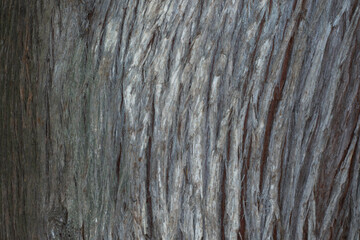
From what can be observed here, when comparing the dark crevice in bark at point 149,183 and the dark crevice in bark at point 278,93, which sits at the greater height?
the dark crevice in bark at point 278,93

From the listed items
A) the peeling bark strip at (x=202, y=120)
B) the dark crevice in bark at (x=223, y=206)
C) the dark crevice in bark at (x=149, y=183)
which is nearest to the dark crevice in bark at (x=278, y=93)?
the peeling bark strip at (x=202, y=120)

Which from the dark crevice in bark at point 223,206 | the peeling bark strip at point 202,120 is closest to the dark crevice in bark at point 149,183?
the peeling bark strip at point 202,120

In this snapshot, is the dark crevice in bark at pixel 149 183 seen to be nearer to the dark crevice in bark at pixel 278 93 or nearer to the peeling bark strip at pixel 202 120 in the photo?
the peeling bark strip at pixel 202 120

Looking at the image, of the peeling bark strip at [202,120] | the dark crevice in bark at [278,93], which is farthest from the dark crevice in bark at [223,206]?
the dark crevice in bark at [278,93]

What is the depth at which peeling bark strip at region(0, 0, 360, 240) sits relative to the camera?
1435 millimetres

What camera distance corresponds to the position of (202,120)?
1495mm

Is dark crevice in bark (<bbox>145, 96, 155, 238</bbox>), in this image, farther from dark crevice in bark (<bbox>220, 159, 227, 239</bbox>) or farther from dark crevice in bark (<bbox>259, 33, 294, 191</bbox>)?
dark crevice in bark (<bbox>259, 33, 294, 191</bbox>)

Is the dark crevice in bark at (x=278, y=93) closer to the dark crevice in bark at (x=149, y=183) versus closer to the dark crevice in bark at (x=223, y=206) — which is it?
the dark crevice in bark at (x=223, y=206)

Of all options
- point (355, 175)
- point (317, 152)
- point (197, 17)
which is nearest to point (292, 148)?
point (317, 152)

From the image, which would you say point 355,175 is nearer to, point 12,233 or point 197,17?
point 197,17

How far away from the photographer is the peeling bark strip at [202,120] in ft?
4.71

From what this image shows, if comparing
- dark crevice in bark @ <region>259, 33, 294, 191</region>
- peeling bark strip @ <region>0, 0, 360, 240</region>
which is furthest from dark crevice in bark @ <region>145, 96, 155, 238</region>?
dark crevice in bark @ <region>259, 33, 294, 191</region>

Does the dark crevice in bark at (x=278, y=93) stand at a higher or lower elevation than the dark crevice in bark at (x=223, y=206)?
higher

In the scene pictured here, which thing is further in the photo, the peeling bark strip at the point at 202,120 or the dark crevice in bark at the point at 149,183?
the dark crevice in bark at the point at 149,183
